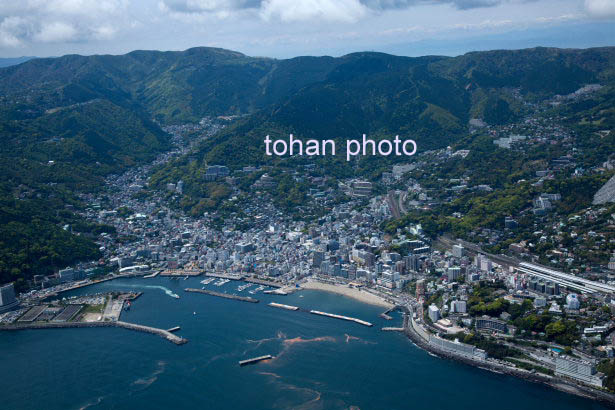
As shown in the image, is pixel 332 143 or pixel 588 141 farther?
pixel 332 143

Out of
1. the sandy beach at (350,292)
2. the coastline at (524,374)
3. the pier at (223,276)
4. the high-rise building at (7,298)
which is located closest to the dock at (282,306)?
the sandy beach at (350,292)

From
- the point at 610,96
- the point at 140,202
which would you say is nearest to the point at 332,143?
the point at 140,202

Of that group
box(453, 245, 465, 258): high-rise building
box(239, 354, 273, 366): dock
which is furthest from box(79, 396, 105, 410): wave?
box(453, 245, 465, 258): high-rise building

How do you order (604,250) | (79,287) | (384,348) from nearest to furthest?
(384,348) → (604,250) → (79,287)

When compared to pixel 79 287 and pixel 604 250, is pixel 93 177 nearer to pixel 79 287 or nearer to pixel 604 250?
pixel 79 287

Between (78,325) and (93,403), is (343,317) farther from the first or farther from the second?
(78,325)

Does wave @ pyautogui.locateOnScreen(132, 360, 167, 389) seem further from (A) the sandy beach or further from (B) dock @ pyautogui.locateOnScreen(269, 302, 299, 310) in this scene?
(A) the sandy beach
